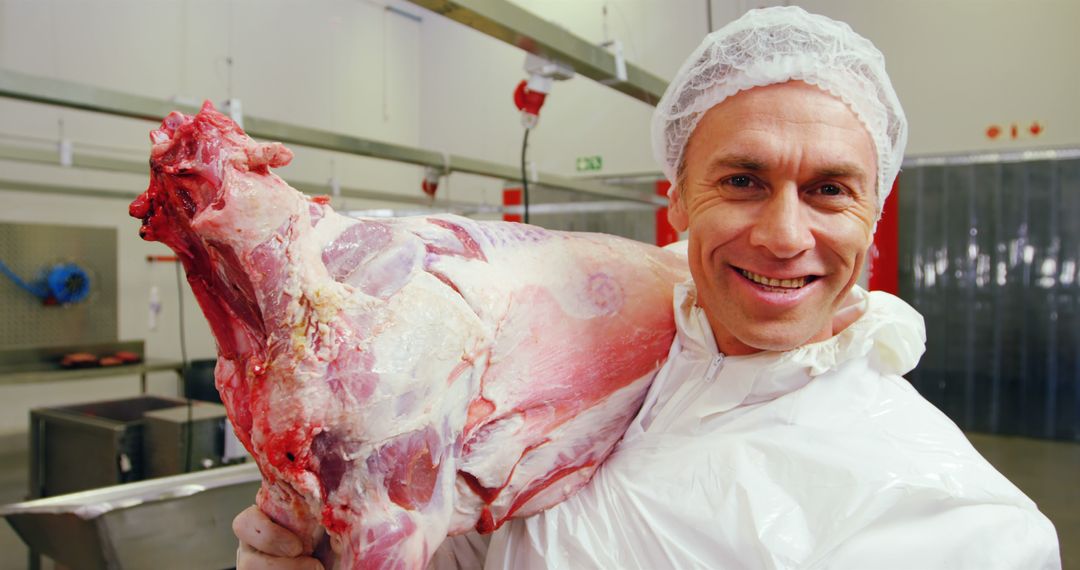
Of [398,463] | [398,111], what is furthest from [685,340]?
[398,111]

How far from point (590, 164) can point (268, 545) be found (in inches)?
183

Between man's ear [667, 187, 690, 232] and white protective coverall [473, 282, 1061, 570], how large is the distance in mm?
118

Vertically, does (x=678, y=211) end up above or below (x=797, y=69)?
below

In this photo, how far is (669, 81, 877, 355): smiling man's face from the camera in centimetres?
91

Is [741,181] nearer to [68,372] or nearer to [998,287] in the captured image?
[998,287]

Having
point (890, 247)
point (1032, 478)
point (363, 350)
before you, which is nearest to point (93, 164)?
point (363, 350)

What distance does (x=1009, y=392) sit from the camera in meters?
3.95

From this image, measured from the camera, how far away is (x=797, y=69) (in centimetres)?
92

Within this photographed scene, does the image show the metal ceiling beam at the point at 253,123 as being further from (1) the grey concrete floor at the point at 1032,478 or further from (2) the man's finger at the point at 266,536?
(1) the grey concrete floor at the point at 1032,478

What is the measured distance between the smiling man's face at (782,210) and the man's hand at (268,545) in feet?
2.10

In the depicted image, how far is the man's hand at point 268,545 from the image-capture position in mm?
823

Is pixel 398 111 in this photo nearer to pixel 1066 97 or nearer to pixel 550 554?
pixel 1066 97

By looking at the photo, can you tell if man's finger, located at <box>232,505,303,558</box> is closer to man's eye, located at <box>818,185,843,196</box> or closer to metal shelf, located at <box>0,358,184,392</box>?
man's eye, located at <box>818,185,843,196</box>

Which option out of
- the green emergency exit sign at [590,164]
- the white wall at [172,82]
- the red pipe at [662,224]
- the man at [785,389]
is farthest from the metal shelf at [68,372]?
the man at [785,389]
